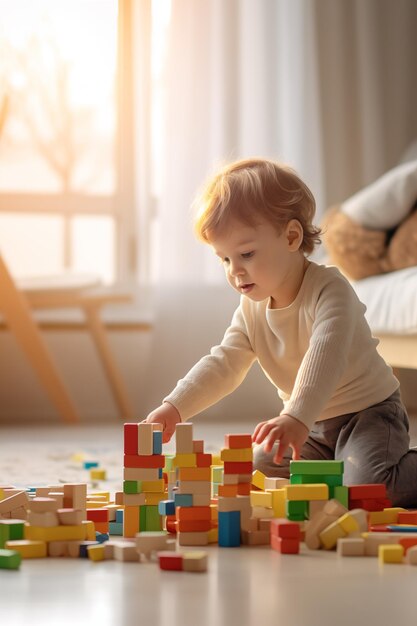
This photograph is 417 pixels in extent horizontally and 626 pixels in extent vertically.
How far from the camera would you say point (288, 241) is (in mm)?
1457

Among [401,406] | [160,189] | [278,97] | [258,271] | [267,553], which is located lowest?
[267,553]

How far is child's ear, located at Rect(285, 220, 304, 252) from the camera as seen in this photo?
1450 mm

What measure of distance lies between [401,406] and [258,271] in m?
0.33

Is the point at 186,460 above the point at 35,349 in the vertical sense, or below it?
below

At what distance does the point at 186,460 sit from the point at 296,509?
0.14 metres

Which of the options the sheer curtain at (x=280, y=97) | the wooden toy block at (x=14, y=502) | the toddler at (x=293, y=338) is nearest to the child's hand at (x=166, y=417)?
the toddler at (x=293, y=338)

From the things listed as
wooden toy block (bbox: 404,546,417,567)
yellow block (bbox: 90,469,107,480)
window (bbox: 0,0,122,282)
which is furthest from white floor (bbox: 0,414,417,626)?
window (bbox: 0,0,122,282)

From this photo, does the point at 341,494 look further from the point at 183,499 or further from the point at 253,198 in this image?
the point at 253,198

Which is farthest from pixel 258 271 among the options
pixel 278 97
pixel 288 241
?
pixel 278 97

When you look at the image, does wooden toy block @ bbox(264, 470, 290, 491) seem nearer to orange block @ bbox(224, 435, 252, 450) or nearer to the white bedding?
orange block @ bbox(224, 435, 252, 450)

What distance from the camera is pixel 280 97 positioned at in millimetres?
3488

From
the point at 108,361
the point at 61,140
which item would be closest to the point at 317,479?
the point at 108,361

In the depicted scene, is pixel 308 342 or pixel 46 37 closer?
pixel 308 342

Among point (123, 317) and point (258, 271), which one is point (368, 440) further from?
point (123, 317)
